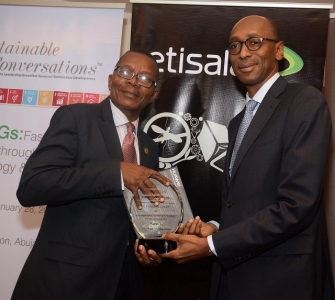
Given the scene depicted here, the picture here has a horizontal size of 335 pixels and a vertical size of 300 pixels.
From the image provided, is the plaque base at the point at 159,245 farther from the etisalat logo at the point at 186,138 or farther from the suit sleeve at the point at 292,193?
the etisalat logo at the point at 186,138

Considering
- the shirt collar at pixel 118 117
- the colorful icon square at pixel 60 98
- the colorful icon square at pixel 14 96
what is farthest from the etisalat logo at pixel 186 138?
the colorful icon square at pixel 14 96

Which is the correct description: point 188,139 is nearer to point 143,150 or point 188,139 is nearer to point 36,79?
point 143,150

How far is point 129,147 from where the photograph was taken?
2.82 m

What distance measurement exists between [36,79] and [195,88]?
Answer: 148cm

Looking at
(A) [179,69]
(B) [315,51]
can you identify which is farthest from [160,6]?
(B) [315,51]

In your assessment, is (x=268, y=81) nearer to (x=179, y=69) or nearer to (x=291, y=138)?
(x=291, y=138)

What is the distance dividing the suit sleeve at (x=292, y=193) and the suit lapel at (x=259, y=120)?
0.46 feet

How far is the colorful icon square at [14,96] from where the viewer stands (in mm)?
→ 4031

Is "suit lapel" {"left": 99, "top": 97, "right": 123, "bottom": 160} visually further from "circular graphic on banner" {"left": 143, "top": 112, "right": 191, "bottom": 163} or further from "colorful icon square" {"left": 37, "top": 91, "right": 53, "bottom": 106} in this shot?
"colorful icon square" {"left": 37, "top": 91, "right": 53, "bottom": 106}

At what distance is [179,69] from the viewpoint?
384 cm

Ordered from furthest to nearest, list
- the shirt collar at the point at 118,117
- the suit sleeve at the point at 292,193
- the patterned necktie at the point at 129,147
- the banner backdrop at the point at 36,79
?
the banner backdrop at the point at 36,79 < the shirt collar at the point at 118,117 < the patterned necktie at the point at 129,147 < the suit sleeve at the point at 292,193

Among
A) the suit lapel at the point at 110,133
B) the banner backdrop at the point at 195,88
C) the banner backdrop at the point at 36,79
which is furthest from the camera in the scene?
the banner backdrop at the point at 36,79

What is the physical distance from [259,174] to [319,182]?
31cm

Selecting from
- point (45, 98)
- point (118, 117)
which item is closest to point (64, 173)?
point (118, 117)
